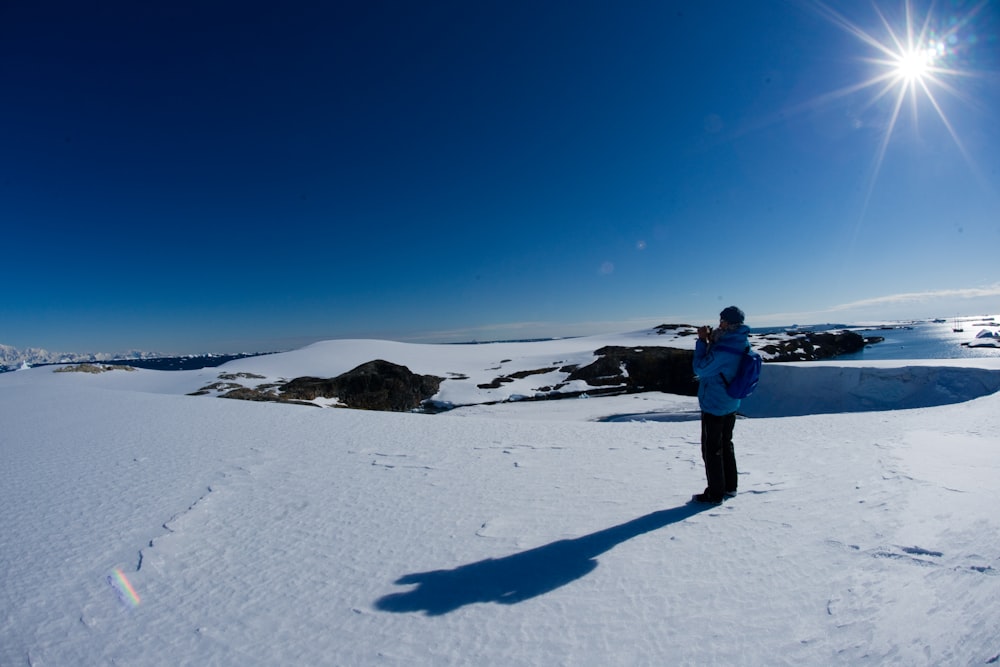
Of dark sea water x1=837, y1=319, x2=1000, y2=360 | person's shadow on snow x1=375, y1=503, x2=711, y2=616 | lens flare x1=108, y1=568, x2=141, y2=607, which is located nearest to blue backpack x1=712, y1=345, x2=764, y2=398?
person's shadow on snow x1=375, y1=503, x2=711, y2=616

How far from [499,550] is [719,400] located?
232 cm

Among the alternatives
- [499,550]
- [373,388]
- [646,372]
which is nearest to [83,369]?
[373,388]

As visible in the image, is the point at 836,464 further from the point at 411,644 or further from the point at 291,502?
the point at 291,502

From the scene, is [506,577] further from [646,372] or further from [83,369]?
[83,369]

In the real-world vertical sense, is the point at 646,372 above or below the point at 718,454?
below

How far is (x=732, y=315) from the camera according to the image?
12.9ft

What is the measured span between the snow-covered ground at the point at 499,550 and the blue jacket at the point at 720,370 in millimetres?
837

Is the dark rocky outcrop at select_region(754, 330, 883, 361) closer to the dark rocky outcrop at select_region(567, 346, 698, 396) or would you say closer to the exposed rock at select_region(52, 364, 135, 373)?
the dark rocky outcrop at select_region(567, 346, 698, 396)

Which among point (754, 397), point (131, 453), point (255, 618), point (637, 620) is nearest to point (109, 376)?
point (131, 453)

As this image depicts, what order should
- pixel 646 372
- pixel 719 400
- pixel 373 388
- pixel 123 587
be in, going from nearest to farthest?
pixel 123 587, pixel 719 400, pixel 373 388, pixel 646 372

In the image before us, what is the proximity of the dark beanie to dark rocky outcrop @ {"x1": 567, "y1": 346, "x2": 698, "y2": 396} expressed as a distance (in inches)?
880

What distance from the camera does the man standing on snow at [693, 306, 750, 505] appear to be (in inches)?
149

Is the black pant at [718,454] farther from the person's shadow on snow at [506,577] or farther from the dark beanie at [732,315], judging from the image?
the person's shadow on snow at [506,577]

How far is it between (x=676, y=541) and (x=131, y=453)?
6461mm
